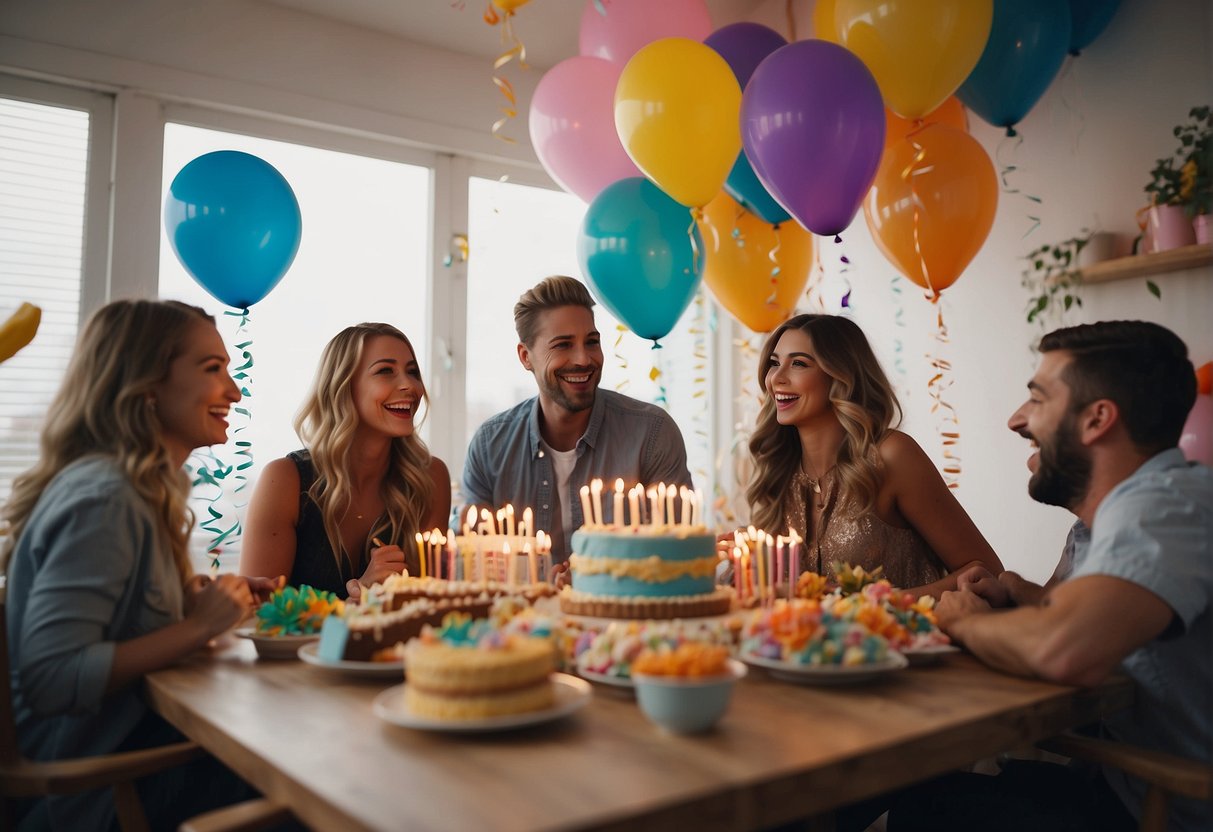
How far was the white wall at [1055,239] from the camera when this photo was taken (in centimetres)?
309

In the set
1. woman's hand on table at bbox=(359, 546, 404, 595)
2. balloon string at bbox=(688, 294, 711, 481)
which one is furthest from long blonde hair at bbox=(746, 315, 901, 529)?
balloon string at bbox=(688, 294, 711, 481)

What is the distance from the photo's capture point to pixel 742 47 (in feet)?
11.1

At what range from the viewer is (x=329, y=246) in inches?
177

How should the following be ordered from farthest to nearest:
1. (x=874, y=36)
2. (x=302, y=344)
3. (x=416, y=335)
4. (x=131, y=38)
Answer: (x=416, y=335) → (x=302, y=344) → (x=131, y=38) → (x=874, y=36)

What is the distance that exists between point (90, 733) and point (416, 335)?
317 cm

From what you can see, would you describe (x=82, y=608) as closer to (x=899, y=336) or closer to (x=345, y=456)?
(x=345, y=456)

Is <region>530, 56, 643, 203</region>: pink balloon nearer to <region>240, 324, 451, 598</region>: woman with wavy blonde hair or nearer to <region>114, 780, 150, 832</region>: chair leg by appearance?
<region>240, 324, 451, 598</region>: woman with wavy blonde hair

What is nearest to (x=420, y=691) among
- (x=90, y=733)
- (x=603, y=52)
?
(x=90, y=733)

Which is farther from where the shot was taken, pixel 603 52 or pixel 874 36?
pixel 603 52

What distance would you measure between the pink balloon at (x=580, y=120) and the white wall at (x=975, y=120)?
149 cm

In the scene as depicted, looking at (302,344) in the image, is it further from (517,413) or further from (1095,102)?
(1095,102)

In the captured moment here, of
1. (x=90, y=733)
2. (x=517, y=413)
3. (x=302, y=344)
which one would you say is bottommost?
(x=90, y=733)

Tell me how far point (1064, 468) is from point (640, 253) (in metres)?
1.64

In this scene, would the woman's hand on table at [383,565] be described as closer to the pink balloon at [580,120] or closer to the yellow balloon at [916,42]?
the pink balloon at [580,120]
